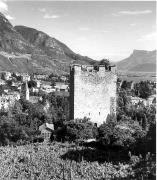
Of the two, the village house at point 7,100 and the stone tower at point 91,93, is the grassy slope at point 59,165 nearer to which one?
the stone tower at point 91,93

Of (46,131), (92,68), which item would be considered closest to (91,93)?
(92,68)

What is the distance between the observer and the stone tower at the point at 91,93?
21875 millimetres

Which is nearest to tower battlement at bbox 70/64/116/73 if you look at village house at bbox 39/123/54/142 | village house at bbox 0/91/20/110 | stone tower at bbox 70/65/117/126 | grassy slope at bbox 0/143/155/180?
stone tower at bbox 70/65/117/126

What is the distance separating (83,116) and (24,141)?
15.4 feet

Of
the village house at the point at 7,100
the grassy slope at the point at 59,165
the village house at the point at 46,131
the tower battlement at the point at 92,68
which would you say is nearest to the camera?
the grassy slope at the point at 59,165

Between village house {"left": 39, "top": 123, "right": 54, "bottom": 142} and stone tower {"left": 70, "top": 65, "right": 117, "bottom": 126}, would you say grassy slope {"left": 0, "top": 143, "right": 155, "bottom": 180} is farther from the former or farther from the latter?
village house {"left": 39, "top": 123, "right": 54, "bottom": 142}

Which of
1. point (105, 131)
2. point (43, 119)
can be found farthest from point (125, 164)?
point (43, 119)

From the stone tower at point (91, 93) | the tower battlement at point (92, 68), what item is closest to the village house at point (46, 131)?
the stone tower at point (91, 93)

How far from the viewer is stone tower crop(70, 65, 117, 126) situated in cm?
2188

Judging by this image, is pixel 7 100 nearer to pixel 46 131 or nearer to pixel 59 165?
pixel 46 131

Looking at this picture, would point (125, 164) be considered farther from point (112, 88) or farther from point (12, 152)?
point (112, 88)

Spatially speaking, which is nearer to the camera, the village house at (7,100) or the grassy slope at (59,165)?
the grassy slope at (59,165)

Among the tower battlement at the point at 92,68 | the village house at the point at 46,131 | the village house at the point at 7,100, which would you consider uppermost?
the tower battlement at the point at 92,68

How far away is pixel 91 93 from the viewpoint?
22031 millimetres
